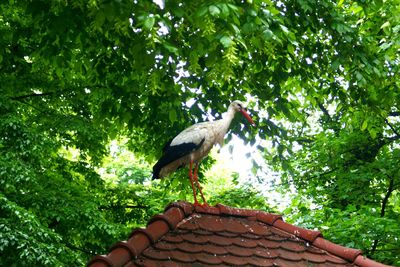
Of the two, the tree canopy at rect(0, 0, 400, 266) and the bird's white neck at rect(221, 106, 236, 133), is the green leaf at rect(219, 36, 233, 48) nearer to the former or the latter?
the tree canopy at rect(0, 0, 400, 266)

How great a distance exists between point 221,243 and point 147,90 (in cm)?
392

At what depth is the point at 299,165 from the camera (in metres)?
17.1

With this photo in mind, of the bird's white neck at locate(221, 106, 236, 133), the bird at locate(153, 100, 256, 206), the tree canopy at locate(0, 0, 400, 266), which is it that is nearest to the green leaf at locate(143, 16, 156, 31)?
the tree canopy at locate(0, 0, 400, 266)

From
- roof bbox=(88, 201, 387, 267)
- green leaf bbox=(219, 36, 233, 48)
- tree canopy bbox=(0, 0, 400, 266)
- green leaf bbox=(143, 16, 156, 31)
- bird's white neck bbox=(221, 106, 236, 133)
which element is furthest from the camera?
bird's white neck bbox=(221, 106, 236, 133)

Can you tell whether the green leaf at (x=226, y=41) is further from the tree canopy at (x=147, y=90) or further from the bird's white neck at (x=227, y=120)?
the bird's white neck at (x=227, y=120)

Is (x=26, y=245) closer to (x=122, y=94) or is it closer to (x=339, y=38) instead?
(x=122, y=94)

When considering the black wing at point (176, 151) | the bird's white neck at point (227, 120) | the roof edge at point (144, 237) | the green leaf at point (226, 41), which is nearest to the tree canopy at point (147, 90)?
the green leaf at point (226, 41)

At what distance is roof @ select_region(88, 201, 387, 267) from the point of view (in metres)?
5.76

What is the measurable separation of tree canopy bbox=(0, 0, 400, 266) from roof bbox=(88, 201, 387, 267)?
1.14 m

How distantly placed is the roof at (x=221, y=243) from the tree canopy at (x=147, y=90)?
1.14 m

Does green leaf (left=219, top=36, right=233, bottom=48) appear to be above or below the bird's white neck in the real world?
below

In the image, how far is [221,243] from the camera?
607 centimetres

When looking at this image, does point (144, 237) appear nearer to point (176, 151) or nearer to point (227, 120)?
point (176, 151)

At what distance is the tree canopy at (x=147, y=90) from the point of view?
263 inches
